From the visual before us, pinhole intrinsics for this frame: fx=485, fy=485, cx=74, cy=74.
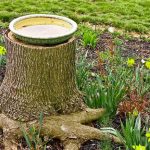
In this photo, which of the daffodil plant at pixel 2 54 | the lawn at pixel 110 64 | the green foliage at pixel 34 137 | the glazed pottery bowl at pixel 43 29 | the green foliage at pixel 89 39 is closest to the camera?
the green foliage at pixel 34 137

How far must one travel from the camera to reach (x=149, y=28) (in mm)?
7523

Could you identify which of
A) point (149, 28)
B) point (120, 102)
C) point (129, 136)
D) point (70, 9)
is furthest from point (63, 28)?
point (70, 9)

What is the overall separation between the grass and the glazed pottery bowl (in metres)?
2.94

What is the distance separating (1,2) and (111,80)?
170 inches

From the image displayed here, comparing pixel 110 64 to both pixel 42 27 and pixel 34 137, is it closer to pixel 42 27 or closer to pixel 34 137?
pixel 42 27

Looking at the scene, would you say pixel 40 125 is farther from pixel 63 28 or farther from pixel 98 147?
pixel 63 28

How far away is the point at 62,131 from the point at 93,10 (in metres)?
4.49

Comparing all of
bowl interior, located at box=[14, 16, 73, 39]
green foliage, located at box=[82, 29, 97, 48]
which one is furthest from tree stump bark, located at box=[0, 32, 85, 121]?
green foliage, located at box=[82, 29, 97, 48]

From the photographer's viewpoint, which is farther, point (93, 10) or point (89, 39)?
point (93, 10)

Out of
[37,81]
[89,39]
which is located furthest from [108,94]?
[89,39]

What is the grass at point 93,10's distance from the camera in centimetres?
765

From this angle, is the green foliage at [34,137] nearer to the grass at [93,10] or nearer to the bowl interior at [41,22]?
the bowl interior at [41,22]

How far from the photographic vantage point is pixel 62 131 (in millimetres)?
4180

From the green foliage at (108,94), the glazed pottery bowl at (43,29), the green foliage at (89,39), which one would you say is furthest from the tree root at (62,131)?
the green foliage at (89,39)
